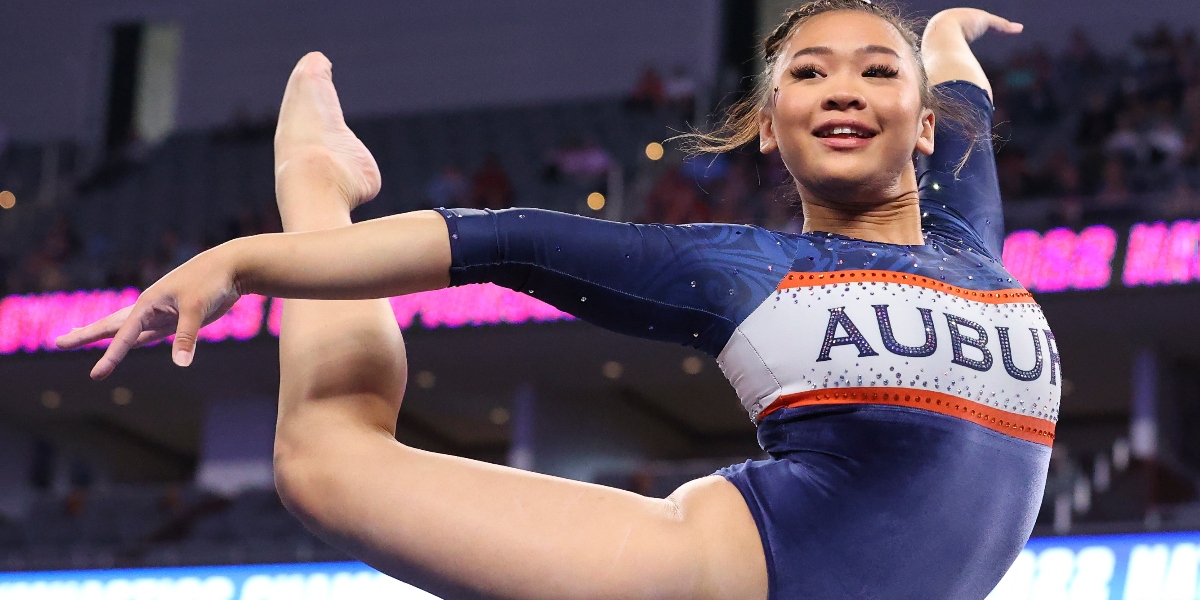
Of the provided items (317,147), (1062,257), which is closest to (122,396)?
(1062,257)

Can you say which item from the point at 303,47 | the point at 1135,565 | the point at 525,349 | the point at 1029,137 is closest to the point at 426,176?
the point at 525,349

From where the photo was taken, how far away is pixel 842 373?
4.23 feet

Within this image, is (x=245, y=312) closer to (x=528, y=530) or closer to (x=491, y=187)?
(x=491, y=187)

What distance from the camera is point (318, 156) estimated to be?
1625 millimetres

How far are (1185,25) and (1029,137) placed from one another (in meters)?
2.34

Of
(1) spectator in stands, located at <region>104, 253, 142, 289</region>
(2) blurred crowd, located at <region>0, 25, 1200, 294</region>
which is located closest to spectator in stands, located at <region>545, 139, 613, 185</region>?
(2) blurred crowd, located at <region>0, 25, 1200, 294</region>

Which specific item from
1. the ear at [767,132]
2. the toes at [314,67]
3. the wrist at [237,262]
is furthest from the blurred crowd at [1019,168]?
the wrist at [237,262]

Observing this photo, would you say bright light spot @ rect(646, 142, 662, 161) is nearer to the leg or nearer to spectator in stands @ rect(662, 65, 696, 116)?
spectator in stands @ rect(662, 65, 696, 116)

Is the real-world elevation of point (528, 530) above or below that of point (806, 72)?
below

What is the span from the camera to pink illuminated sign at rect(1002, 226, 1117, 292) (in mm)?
7543

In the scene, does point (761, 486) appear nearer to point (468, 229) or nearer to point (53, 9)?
point (468, 229)

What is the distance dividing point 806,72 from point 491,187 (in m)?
8.34

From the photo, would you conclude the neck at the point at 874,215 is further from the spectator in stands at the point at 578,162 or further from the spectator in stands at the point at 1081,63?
the spectator in stands at the point at 1081,63

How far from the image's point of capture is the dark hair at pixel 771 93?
154cm
